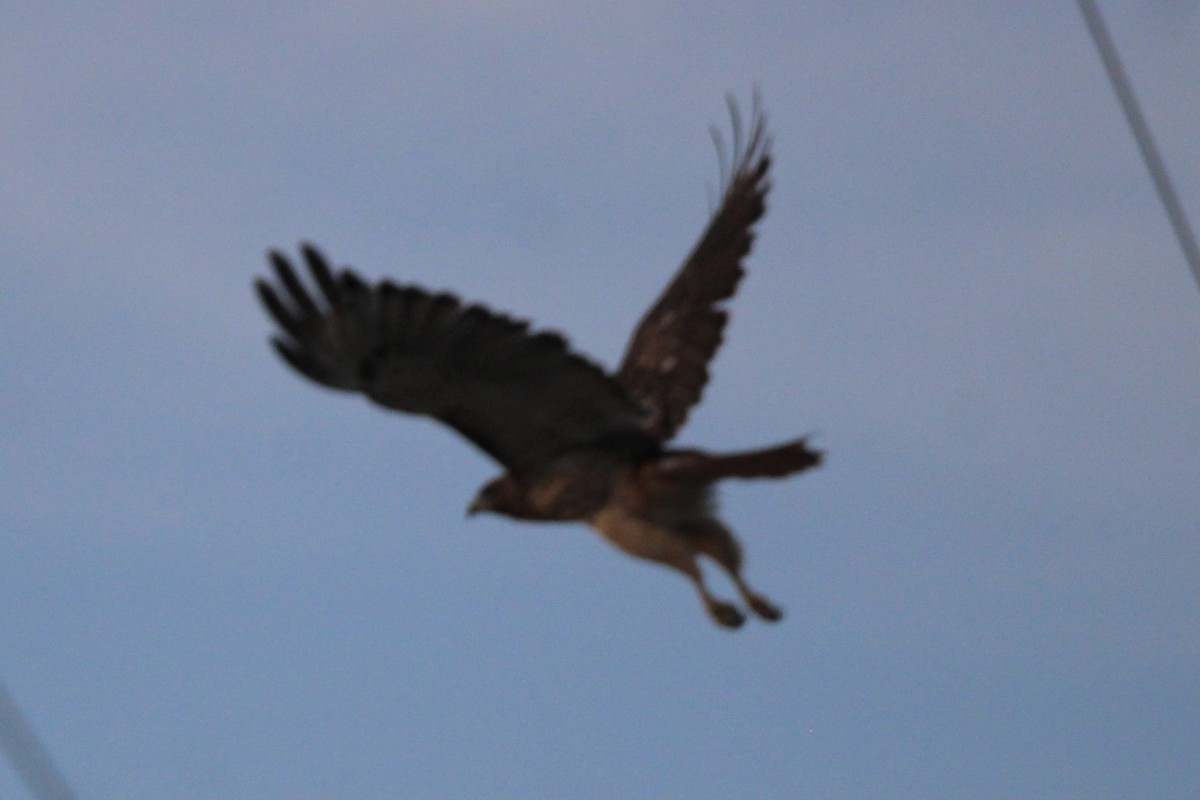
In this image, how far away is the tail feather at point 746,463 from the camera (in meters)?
5.11

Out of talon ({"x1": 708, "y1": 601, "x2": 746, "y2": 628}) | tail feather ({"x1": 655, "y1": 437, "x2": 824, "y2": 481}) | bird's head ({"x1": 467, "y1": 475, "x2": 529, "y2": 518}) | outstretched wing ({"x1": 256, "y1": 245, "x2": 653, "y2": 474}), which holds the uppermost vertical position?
outstretched wing ({"x1": 256, "y1": 245, "x2": 653, "y2": 474})

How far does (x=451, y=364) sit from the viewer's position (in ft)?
16.8

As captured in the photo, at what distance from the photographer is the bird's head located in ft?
18.1

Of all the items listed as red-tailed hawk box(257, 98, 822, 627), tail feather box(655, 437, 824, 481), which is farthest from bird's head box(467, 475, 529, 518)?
tail feather box(655, 437, 824, 481)

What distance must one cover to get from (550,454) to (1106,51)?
237cm

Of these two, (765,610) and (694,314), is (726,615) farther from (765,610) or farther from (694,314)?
(694,314)

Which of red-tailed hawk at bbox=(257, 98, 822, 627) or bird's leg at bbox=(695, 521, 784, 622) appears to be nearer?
red-tailed hawk at bbox=(257, 98, 822, 627)

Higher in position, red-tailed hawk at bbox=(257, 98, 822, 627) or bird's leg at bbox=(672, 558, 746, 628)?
red-tailed hawk at bbox=(257, 98, 822, 627)

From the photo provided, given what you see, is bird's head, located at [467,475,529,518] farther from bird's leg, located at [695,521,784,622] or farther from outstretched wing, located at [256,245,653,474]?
bird's leg, located at [695,521,784,622]

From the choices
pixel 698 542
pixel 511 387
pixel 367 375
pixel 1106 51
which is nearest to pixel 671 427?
pixel 698 542

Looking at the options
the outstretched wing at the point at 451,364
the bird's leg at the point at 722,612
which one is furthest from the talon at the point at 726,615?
the outstretched wing at the point at 451,364

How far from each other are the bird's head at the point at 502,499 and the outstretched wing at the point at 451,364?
0.08m

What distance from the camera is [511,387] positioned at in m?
5.20

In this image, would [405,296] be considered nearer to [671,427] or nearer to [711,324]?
[671,427]
